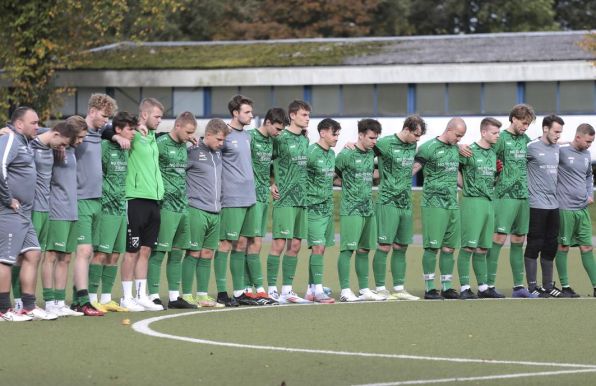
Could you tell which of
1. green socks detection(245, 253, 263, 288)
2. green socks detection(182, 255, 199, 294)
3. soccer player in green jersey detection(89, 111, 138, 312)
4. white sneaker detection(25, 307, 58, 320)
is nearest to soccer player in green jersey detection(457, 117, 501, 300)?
green socks detection(245, 253, 263, 288)

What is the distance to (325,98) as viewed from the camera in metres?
63.2

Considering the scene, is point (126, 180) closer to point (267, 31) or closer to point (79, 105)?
point (79, 105)

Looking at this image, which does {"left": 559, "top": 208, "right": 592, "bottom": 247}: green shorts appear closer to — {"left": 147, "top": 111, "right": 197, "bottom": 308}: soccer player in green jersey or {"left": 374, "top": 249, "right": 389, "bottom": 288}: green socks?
{"left": 374, "top": 249, "right": 389, "bottom": 288}: green socks

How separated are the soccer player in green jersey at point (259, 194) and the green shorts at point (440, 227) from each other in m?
1.85

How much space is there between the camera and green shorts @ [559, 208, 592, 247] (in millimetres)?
17406

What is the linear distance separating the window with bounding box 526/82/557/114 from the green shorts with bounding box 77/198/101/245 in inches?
1861

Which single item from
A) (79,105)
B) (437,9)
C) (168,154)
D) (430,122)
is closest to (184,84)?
(79,105)

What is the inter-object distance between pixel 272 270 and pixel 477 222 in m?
2.38

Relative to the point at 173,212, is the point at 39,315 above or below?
below

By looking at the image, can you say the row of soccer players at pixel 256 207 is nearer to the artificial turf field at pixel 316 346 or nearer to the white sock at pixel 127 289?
the white sock at pixel 127 289

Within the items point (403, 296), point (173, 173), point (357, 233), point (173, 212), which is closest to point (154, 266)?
point (173, 212)

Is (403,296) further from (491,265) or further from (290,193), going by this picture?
(290,193)

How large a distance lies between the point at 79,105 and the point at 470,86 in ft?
→ 57.4

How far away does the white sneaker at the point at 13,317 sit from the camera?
44.6 feet
